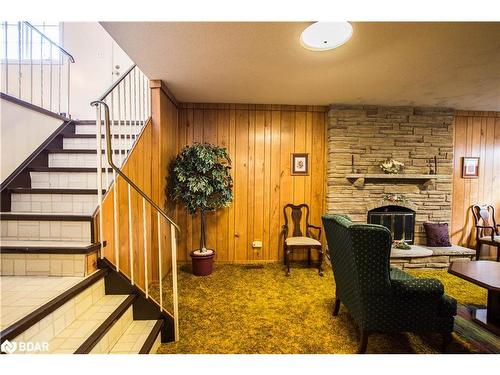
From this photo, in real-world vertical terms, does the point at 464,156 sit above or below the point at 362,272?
above

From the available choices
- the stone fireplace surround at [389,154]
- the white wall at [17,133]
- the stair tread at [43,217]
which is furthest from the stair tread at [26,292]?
the stone fireplace surround at [389,154]

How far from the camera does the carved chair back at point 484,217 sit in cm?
395

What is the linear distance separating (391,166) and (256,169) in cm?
217

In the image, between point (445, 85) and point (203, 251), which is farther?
point (203, 251)

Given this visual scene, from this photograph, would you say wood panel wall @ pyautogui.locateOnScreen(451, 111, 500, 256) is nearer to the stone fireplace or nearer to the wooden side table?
the stone fireplace

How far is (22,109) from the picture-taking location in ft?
8.18

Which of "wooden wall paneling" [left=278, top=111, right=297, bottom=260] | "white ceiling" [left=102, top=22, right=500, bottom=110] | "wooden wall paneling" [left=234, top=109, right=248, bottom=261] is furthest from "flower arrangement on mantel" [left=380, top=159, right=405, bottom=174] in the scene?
"wooden wall paneling" [left=234, top=109, right=248, bottom=261]

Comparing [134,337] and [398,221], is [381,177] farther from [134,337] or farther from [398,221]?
[134,337]

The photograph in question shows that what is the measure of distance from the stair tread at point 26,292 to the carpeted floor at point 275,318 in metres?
0.88

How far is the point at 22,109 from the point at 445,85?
4982 mm

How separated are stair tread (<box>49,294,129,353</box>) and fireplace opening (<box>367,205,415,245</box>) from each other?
11.8 ft

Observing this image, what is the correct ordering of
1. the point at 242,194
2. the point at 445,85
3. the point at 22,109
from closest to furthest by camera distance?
1. the point at 22,109
2. the point at 445,85
3. the point at 242,194
